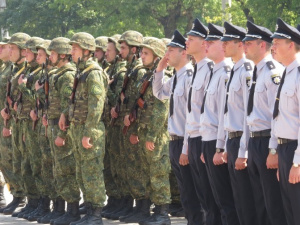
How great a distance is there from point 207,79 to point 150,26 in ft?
68.6

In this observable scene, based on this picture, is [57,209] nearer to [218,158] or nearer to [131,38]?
[131,38]

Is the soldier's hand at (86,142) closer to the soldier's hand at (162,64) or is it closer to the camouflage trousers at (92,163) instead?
the camouflage trousers at (92,163)

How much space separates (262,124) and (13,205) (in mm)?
6071

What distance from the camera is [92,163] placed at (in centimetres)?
1218

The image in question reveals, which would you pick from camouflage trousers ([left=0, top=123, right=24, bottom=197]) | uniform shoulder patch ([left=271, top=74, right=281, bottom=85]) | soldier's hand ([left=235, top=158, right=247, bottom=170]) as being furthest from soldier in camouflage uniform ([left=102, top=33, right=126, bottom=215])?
uniform shoulder patch ([left=271, top=74, right=281, bottom=85])

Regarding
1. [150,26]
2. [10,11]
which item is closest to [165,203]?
[150,26]

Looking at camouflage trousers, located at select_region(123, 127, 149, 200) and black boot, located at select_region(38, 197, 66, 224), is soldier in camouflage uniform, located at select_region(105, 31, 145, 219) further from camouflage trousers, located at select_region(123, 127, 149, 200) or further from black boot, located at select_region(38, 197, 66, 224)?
black boot, located at select_region(38, 197, 66, 224)

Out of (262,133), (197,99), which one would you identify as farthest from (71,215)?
(262,133)

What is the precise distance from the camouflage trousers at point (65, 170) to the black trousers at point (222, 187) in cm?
293

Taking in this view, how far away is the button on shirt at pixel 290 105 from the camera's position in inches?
335

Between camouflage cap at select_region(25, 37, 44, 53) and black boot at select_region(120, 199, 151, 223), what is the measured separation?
99.2 inches

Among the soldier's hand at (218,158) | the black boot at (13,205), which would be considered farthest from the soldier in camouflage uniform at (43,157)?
the soldier's hand at (218,158)

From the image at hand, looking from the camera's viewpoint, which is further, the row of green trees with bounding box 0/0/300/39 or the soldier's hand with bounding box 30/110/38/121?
the row of green trees with bounding box 0/0/300/39

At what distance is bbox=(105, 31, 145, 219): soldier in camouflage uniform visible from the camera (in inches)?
510
